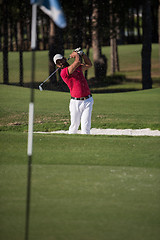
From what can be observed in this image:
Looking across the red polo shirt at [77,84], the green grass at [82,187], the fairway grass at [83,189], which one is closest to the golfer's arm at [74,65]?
the red polo shirt at [77,84]

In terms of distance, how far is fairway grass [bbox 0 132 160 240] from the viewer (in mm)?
4055

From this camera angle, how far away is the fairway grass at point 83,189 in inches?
160

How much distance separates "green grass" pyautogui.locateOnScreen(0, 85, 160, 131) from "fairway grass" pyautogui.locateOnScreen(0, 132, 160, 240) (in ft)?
13.2

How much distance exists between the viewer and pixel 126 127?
1180 centimetres

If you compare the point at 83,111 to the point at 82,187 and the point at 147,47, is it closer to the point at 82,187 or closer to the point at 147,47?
the point at 82,187

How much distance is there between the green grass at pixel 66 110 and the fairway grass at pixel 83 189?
4.02 m

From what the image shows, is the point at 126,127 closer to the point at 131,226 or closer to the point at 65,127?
the point at 65,127

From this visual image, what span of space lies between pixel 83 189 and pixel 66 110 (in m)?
8.65

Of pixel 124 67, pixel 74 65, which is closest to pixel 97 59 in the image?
pixel 124 67

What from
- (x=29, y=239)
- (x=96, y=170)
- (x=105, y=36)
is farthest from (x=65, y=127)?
(x=105, y=36)

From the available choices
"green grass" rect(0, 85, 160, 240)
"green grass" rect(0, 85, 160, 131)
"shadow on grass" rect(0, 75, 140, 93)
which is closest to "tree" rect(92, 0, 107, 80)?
"shadow on grass" rect(0, 75, 140, 93)

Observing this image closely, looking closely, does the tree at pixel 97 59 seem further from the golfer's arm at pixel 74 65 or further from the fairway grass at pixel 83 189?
the fairway grass at pixel 83 189

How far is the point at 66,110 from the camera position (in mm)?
13766

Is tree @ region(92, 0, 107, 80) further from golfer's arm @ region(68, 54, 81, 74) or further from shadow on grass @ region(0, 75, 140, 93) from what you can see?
golfer's arm @ region(68, 54, 81, 74)
